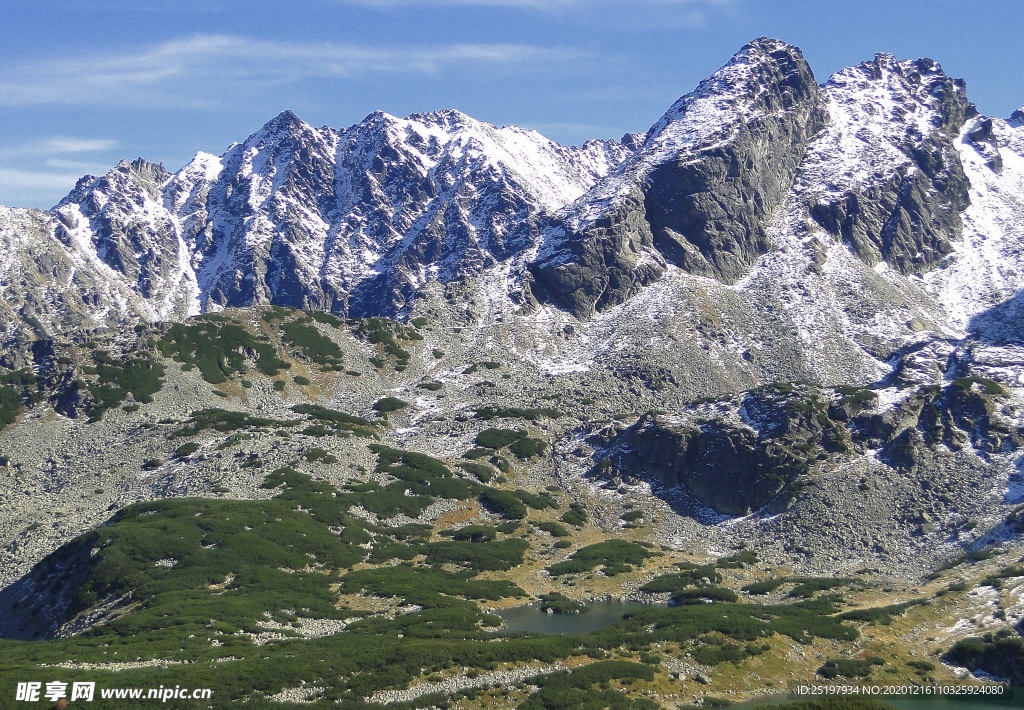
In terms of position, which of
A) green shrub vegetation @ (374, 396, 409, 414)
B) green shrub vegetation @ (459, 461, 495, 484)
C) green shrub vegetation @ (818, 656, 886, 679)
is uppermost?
green shrub vegetation @ (374, 396, 409, 414)

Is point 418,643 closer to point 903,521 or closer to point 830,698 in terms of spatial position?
point 830,698

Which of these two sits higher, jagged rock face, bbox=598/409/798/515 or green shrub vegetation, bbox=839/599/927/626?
jagged rock face, bbox=598/409/798/515

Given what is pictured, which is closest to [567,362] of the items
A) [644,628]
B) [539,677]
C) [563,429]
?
[563,429]

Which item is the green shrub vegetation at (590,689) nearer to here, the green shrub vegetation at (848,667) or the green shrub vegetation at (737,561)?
the green shrub vegetation at (848,667)

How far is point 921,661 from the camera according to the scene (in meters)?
79.5

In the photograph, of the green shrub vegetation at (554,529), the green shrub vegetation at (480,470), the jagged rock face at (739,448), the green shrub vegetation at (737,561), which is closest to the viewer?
the green shrub vegetation at (737,561)

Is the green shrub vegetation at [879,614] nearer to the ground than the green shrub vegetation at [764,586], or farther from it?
farther from it

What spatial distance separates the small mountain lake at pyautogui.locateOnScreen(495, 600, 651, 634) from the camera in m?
92.1

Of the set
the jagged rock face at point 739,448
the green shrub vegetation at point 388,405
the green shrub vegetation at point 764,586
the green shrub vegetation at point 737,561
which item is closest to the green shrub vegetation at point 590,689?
the green shrub vegetation at point 764,586

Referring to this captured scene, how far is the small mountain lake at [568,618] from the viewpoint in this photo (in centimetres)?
9212

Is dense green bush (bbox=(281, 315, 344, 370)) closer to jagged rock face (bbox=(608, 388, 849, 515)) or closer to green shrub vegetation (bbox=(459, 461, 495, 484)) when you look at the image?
green shrub vegetation (bbox=(459, 461, 495, 484))

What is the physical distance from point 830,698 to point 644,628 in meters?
26.5

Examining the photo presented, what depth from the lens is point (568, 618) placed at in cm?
9806

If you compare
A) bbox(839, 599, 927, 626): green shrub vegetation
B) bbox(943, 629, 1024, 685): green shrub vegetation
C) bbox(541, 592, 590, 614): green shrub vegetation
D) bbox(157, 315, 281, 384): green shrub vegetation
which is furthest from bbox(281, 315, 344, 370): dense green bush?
bbox(943, 629, 1024, 685): green shrub vegetation
